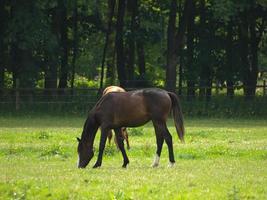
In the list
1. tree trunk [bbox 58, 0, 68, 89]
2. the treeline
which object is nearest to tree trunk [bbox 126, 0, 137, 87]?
the treeline

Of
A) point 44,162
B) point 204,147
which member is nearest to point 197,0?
point 204,147

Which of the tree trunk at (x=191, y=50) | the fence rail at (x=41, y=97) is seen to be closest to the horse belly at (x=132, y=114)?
the fence rail at (x=41, y=97)

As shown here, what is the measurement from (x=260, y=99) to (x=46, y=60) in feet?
40.9

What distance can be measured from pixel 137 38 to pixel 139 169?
31137mm

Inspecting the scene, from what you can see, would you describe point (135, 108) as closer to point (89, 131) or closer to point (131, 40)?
point (89, 131)

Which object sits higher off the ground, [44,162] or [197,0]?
[197,0]

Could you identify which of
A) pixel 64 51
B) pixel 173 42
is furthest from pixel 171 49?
pixel 64 51

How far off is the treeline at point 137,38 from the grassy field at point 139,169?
13164mm

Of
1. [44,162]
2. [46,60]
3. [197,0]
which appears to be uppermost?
[197,0]

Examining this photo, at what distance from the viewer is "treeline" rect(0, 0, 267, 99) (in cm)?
4184

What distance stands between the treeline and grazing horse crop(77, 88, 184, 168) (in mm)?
22697

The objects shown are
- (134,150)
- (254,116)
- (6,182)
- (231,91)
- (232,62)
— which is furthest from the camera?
(232,62)

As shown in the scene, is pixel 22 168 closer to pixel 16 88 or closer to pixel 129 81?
pixel 16 88

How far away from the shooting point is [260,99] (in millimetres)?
42312
